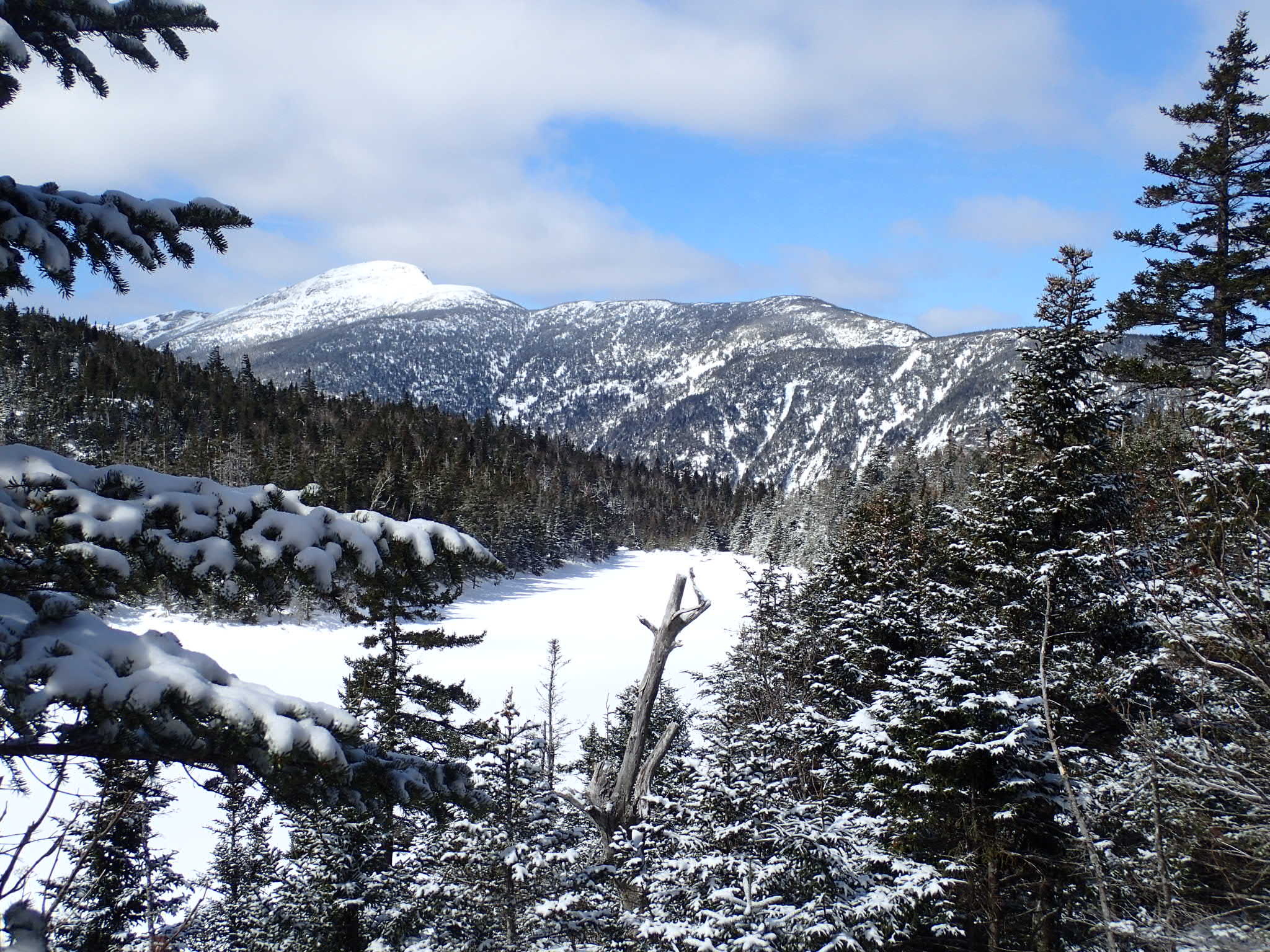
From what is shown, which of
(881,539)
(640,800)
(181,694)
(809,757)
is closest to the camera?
(181,694)

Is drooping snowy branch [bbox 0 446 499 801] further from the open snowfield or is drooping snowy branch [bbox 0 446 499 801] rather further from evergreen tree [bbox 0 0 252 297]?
the open snowfield

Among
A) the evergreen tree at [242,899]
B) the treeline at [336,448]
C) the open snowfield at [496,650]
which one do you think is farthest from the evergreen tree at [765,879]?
the treeline at [336,448]

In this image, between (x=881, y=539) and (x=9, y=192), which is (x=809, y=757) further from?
(x=9, y=192)

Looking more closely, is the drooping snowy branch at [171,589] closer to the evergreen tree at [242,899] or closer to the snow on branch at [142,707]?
the snow on branch at [142,707]

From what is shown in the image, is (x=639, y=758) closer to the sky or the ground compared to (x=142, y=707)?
closer to the ground

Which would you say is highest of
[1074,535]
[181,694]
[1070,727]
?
[1074,535]

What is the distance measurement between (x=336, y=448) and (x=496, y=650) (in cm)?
4633

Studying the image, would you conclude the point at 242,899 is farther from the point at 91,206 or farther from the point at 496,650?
the point at 496,650

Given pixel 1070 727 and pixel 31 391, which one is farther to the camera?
pixel 31 391

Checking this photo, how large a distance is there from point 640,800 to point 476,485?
7388cm

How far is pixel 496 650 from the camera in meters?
43.8

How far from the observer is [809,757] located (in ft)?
53.2

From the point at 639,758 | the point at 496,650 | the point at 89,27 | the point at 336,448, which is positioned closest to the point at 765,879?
the point at 639,758

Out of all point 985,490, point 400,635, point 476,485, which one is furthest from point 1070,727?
point 476,485
